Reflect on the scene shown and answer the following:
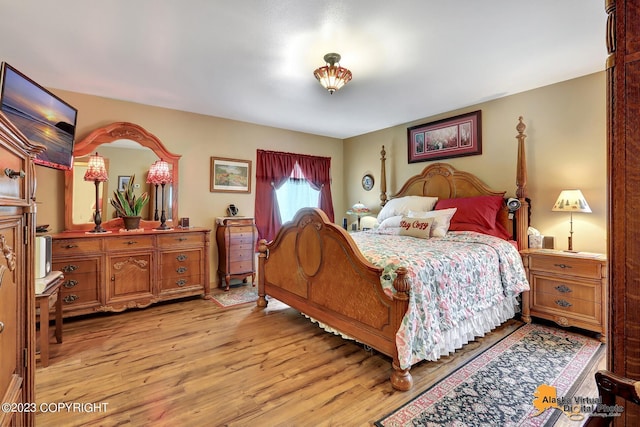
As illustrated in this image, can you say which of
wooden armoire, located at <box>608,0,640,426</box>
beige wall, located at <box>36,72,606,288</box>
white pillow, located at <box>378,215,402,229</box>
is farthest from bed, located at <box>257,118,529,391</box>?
wooden armoire, located at <box>608,0,640,426</box>

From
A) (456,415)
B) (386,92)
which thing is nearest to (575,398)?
(456,415)

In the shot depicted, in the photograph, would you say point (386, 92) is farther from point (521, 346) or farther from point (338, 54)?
point (521, 346)

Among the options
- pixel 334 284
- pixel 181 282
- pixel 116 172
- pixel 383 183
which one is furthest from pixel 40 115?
pixel 383 183

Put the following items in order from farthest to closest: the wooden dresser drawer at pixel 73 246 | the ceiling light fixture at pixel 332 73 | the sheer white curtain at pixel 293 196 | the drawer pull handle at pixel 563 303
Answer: the sheer white curtain at pixel 293 196 → the wooden dresser drawer at pixel 73 246 → the drawer pull handle at pixel 563 303 → the ceiling light fixture at pixel 332 73

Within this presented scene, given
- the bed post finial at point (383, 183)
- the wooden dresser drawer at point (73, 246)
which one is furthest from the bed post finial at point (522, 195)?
the wooden dresser drawer at point (73, 246)

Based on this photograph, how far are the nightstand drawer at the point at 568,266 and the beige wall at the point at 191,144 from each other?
3687 millimetres

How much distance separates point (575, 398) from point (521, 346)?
690mm

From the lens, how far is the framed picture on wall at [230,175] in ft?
13.9

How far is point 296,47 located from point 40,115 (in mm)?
2228

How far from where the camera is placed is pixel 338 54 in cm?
245

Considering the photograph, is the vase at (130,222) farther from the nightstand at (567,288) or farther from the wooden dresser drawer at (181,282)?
the nightstand at (567,288)

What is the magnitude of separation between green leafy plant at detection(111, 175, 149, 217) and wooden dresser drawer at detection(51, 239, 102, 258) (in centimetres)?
57

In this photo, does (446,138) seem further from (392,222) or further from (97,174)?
(97,174)

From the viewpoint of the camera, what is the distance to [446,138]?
13.2ft
